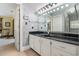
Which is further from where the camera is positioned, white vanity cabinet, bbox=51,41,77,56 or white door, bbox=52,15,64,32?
white door, bbox=52,15,64,32

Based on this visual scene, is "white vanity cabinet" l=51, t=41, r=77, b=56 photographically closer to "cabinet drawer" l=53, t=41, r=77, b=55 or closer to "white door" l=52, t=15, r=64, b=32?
"cabinet drawer" l=53, t=41, r=77, b=55

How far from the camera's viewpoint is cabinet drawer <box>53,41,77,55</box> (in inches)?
62.3

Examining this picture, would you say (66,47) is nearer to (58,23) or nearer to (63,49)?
(63,49)

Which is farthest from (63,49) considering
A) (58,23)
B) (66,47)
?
(58,23)

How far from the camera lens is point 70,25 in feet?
8.11

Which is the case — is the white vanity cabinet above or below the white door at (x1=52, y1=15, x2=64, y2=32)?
below

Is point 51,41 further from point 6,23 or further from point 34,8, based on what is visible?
point 6,23

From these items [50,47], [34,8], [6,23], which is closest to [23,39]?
[34,8]

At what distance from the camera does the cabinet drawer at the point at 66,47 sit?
5.19 feet

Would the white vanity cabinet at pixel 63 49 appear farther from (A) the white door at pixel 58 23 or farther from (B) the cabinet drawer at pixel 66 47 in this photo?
(A) the white door at pixel 58 23

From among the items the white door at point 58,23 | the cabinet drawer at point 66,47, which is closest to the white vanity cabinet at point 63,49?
the cabinet drawer at point 66,47

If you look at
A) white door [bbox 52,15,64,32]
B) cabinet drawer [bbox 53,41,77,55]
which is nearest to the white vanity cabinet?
cabinet drawer [bbox 53,41,77,55]

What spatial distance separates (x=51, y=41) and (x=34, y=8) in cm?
229

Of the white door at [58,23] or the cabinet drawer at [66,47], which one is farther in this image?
the white door at [58,23]
